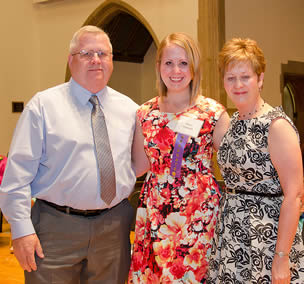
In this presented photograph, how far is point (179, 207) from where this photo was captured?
2189mm

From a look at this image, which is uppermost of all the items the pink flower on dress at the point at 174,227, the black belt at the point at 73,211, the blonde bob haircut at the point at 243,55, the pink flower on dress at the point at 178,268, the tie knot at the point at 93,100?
the blonde bob haircut at the point at 243,55

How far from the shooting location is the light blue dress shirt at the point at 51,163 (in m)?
2.11

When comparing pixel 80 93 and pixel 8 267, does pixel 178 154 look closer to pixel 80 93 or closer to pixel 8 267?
pixel 80 93

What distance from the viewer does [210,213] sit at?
→ 2.19m

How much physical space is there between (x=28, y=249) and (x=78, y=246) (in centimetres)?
23

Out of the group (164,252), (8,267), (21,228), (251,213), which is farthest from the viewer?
(8,267)

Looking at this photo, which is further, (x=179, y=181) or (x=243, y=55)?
(x=179, y=181)

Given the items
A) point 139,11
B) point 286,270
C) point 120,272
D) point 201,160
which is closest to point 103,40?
point 201,160

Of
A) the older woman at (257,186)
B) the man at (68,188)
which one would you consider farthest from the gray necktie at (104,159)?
the older woman at (257,186)

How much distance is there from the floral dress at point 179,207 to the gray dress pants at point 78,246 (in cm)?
14

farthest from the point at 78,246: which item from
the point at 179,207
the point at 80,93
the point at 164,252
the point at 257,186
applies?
the point at 257,186

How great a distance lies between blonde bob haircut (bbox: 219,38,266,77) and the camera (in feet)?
6.48

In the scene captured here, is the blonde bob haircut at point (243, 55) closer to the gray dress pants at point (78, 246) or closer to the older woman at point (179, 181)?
the older woman at point (179, 181)

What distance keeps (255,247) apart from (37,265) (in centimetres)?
100
